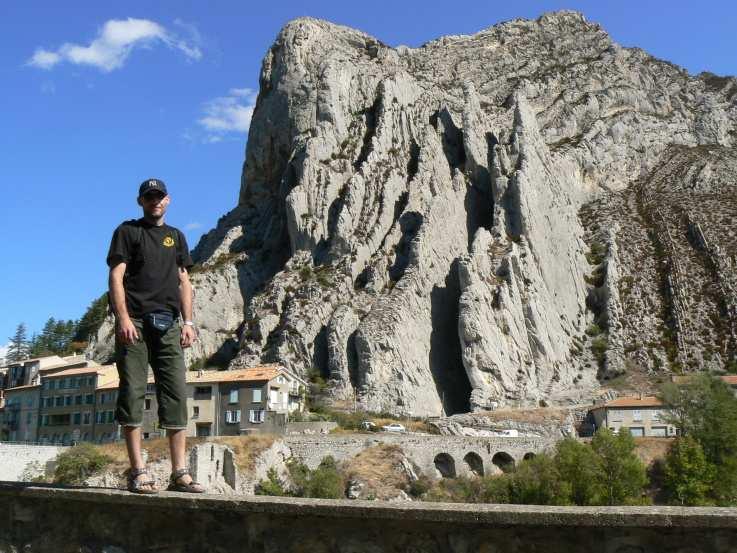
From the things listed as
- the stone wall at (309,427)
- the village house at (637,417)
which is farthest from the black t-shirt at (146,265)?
the village house at (637,417)

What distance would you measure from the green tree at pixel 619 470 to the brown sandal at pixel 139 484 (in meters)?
48.8

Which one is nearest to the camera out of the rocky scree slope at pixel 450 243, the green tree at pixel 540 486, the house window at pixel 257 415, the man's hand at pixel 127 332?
the man's hand at pixel 127 332

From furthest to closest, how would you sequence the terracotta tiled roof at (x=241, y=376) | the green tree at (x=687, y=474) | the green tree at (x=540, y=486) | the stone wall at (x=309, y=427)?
1. the terracotta tiled roof at (x=241, y=376)
2. the stone wall at (x=309, y=427)
3. the green tree at (x=687, y=474)
4. the green tree at (x=540, y=486)

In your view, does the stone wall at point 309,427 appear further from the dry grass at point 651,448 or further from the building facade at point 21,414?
the building facade at point 21,414

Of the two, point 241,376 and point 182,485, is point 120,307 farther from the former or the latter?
point 241,376

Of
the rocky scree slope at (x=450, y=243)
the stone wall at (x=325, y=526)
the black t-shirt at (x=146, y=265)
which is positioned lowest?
the stone wall at (x=325, y=526)

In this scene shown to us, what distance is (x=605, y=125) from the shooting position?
128375 millimetres

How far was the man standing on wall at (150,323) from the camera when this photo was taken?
365 inches

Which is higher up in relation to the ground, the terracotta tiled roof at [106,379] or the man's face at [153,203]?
the terracotta tiled roof at [106,379]

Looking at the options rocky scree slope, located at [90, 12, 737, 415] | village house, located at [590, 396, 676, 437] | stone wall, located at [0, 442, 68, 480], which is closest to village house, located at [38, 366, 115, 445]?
rocky scree slope, located at [90, 12, 737, 415]

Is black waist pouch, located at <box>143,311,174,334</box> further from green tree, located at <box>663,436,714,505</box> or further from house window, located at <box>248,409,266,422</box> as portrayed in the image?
house window, located at <box>248,409,266,422</box>

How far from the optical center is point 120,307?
30.2 feet

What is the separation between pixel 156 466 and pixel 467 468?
28.8m

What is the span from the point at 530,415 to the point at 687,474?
21757 mm
